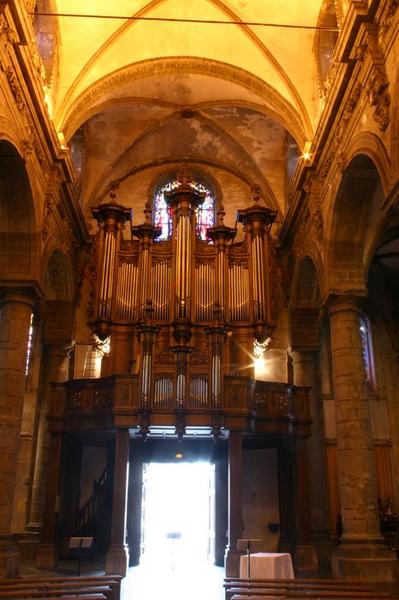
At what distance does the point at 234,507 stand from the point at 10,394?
17.6 ft

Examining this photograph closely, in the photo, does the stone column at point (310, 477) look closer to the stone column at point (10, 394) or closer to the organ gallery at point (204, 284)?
the organ gallery at point (204, 284)

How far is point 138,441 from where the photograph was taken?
15766 millimetres

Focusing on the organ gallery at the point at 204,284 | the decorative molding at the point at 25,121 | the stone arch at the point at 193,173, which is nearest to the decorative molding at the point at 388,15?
the organ gallery at the point at 204,284

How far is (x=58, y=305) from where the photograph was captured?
18.1 meters

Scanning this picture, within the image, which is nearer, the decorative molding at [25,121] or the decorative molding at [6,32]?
the decorative molding at [6,32]

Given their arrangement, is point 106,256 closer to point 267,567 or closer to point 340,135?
point 340,135

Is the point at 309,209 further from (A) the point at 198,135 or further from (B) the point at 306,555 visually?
(B) the point at 306,555

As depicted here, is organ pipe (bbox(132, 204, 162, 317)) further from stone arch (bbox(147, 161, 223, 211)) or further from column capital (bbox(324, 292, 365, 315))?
column capital (bbox(324, 292, 365, 315))

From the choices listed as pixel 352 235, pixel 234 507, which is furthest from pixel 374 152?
pixel 234 507

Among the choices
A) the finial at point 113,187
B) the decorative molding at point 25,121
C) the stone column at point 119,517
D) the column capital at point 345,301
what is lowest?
the stone column at point 119,517

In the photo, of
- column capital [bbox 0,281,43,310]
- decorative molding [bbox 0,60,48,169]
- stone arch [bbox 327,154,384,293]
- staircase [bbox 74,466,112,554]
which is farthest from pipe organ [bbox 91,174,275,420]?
decorative molding [bbox 0,60,48,169]

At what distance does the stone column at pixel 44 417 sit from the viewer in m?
15.9

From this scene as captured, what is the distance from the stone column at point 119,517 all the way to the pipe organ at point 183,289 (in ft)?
7.11

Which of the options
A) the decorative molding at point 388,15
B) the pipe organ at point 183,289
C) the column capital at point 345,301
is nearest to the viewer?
the decorative molding at point 388,15
